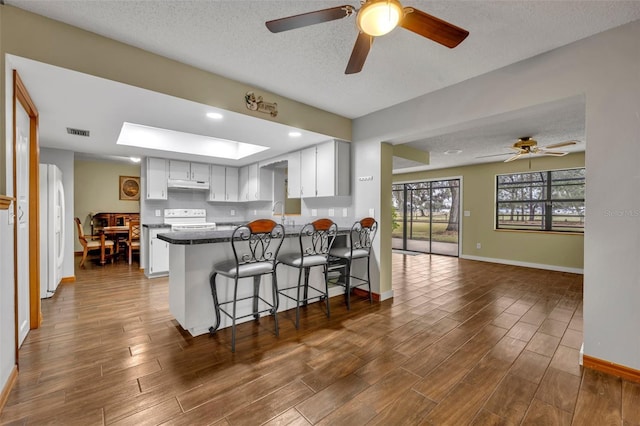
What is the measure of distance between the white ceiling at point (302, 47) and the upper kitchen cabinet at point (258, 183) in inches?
83.3

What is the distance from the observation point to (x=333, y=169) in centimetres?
389

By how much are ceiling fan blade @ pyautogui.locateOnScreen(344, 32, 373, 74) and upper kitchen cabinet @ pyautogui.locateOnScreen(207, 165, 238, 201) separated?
15.2 feet

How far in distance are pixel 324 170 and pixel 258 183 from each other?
2.03m

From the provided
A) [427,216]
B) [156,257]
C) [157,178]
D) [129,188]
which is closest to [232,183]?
[157,178]

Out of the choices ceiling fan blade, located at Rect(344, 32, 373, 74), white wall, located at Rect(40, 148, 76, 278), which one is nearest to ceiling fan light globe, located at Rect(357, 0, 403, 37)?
ceiling fan blade, located at Rect(344, 32, 373, 74)

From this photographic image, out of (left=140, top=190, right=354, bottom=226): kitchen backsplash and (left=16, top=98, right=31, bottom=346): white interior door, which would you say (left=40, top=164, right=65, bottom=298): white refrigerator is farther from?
(left=140, top=190, right=354, bottom=226): kitchen backsplash

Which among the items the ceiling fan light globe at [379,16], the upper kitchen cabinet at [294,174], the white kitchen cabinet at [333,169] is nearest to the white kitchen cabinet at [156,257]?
the upper kitchen cabinet at [294,174]

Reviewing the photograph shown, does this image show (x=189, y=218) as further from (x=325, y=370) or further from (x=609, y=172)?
(x=609, y=172)

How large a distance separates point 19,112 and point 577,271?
818 centimetres

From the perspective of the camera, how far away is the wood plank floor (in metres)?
1.61

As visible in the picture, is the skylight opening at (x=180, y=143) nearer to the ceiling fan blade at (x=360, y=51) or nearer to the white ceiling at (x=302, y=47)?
the white ceiling at (x=302, y=47)

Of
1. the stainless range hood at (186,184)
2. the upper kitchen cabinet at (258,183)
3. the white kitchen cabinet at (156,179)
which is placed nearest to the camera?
the white kitchen cabinet at (156,179)

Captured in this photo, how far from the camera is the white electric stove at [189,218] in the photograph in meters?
5.30

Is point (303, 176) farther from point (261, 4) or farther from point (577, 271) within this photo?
point (577, 271)
